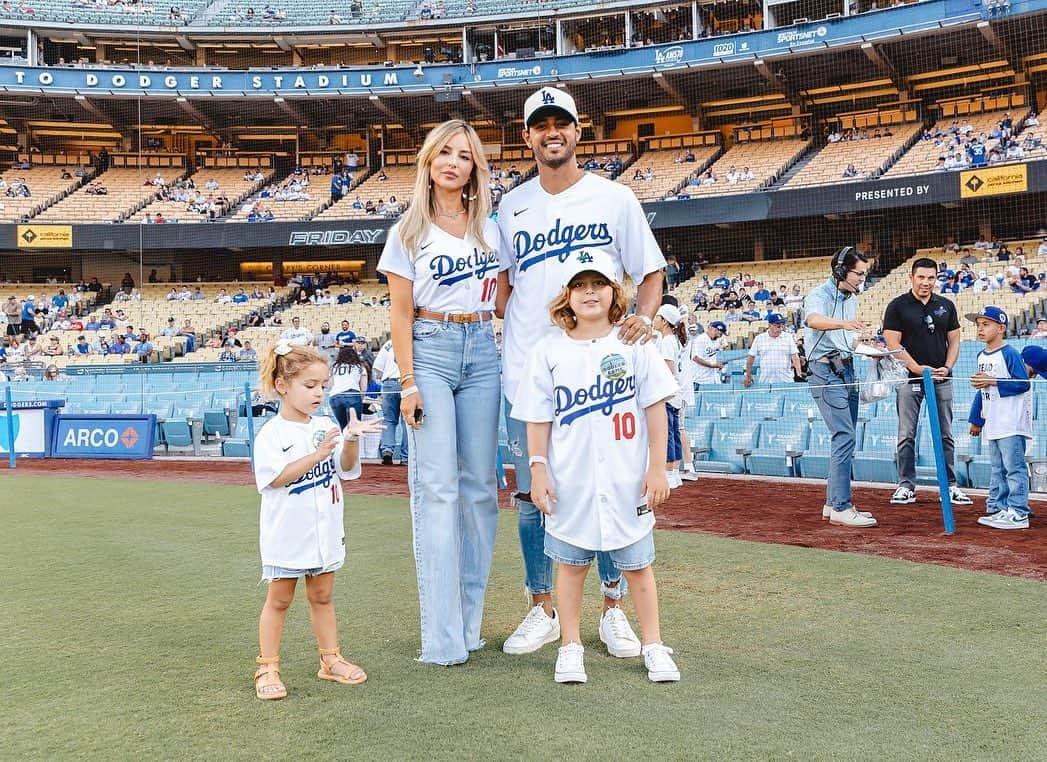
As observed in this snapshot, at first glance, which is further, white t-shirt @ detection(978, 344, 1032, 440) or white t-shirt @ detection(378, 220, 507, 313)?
white t-shirt @ detection(978, 344, 1032, 440)

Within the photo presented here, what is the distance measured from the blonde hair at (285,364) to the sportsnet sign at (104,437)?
487 inches

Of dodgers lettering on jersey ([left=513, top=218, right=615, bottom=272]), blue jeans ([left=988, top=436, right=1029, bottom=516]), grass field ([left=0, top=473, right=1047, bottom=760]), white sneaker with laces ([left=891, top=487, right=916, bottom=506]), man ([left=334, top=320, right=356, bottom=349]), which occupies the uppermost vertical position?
man ([left=334, top=320, right=356, bottom=349])

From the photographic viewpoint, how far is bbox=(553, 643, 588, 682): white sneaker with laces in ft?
10.8

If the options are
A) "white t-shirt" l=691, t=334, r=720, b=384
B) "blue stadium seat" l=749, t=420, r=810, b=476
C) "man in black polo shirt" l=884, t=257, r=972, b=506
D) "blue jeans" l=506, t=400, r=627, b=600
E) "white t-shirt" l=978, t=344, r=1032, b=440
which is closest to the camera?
"blue jeans" l=506, t=400, r=627, b=600

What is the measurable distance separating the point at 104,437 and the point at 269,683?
13177mm

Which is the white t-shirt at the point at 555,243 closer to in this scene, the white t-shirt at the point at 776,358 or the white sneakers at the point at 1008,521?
the white sneakers at the point at 1008,521

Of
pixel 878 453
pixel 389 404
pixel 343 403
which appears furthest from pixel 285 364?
pixel 389 404

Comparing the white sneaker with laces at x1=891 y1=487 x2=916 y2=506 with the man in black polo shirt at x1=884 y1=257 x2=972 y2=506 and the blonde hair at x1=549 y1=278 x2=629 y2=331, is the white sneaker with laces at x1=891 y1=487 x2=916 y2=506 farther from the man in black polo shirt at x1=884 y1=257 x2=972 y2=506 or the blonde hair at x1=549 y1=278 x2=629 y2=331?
the blonde hair at x1=549 y1=278 x2=629 y2=331

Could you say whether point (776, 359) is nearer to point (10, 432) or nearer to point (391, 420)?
point (391, 420)

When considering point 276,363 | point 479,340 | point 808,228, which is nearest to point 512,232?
point 479,340

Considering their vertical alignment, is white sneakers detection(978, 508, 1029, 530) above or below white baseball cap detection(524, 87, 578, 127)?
Answer: below

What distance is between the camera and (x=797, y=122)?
108 ft

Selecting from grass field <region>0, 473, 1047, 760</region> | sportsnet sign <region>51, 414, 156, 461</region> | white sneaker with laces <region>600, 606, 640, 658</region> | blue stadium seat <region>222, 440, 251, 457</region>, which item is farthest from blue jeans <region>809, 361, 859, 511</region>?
sportsnet sign <region>51, 414, 156, 461</region>

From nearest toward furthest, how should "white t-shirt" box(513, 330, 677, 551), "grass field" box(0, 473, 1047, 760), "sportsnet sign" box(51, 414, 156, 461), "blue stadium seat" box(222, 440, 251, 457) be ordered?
"grass field" box(0, 473, 1047, 760), "white t-shirt" box(513, 330, 677, 551), "blue stadium seat" box(222, 440, 251, 457), "sportsnet sign" box(51, 414, 156, 461)
